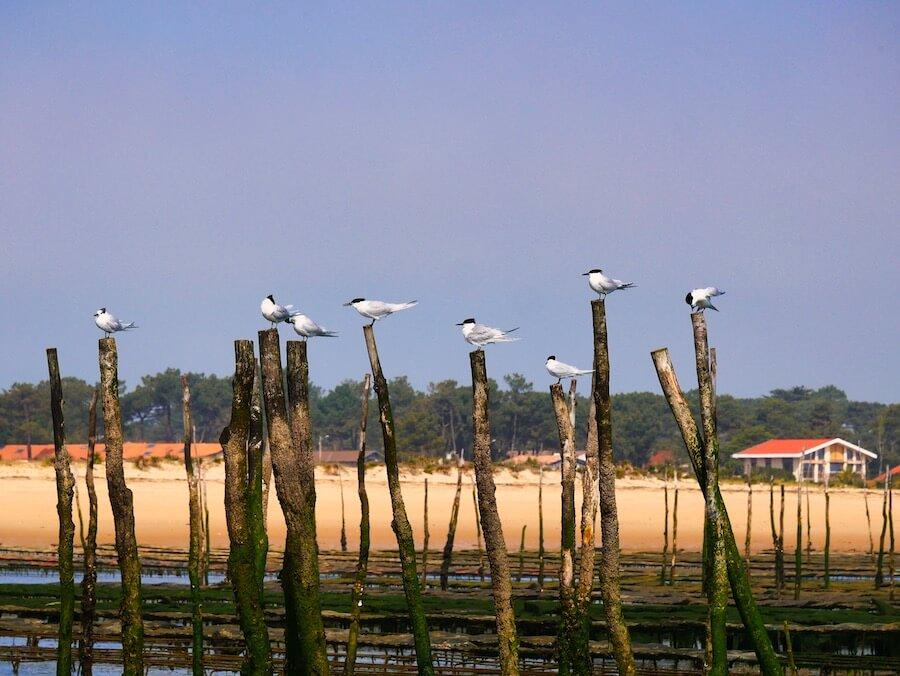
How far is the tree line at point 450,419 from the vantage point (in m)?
119

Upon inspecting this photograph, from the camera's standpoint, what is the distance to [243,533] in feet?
46.1

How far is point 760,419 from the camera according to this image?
134 m

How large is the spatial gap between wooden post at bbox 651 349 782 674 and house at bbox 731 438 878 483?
88.1m

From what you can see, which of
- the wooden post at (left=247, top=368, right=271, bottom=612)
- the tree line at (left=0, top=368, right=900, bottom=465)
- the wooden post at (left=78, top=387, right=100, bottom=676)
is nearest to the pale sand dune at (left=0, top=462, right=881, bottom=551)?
the wooden post at (left=78, top=387, right=100, bottom=676)

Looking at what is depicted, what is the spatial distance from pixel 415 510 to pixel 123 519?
40232 mm

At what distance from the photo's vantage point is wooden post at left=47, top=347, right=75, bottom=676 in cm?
1589

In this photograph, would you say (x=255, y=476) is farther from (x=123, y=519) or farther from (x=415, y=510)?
(x=415, y=510)

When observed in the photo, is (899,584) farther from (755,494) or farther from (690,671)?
(755,494)

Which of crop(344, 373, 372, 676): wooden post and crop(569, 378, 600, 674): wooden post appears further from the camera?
crop(344, 373, 372, 676): wooden post

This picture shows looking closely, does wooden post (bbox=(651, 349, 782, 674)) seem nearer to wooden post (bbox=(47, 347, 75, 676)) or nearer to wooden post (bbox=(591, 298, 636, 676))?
wooden post (bbox=(591, 298, 636, 676))

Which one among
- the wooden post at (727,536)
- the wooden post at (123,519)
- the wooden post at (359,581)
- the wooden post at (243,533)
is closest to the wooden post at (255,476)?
the wooden post at (243,533)

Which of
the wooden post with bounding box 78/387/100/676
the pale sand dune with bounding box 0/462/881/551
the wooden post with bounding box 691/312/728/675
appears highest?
the wooden post with bounding box 691/312/728/675

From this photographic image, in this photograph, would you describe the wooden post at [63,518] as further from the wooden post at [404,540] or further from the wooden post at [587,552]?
the wooden post at [587,552]

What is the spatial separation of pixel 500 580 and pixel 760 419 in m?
123
